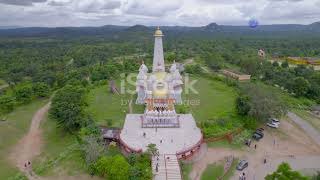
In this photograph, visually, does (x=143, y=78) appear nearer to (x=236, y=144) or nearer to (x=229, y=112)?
(x=229, y=112)

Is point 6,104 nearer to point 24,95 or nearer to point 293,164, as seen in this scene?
point 24,95

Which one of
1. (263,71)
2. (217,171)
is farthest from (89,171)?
(263,71)

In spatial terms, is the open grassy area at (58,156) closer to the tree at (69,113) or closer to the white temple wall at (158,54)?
the tree at (69,113)

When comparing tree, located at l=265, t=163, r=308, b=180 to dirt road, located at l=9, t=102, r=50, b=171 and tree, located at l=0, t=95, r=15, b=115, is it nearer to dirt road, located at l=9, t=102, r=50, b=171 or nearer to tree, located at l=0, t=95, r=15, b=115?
dirt road, located at l=9, t=102, r=50, b=171

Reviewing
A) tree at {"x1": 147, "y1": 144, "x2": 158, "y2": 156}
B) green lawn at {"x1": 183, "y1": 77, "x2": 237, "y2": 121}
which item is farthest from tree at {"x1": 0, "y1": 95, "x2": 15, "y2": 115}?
tree at {"x1": 147, "y1": 144, "x2": 158, "y2": 156}

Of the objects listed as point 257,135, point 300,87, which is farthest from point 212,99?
point 300,87

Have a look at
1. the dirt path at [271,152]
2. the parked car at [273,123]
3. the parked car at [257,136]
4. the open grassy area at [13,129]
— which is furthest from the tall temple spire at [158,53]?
the open grassy area at [13,129]
